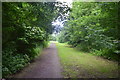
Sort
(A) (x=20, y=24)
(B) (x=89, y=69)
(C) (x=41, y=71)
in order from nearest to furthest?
(C) (x=41, y=71), (B) (x=89, y=69), (A) (x=20, y=24)

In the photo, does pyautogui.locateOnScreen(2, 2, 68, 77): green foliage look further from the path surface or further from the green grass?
the green grass

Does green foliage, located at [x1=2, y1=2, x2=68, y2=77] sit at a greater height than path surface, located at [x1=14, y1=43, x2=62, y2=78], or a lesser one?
greater

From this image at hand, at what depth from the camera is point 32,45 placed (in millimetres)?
7379

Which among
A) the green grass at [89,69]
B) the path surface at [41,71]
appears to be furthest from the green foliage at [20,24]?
the green grass at [89,69]

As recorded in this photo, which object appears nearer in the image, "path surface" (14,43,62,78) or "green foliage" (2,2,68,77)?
"green foliage" (2,2,68,77)

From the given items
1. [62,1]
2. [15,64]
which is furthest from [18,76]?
[62,1]

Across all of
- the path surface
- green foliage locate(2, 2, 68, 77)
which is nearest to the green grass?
the path surface

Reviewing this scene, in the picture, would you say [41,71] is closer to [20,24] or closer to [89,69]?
[89,69]

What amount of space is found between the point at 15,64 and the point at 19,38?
1.64 m

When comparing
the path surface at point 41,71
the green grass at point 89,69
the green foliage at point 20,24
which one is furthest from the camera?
the green grass at point 89,69

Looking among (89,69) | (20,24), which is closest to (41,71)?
(89,69)

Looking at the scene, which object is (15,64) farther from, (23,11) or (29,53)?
(23,11)

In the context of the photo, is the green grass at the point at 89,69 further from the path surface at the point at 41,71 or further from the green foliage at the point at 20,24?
the green foliage at the point at 20,24

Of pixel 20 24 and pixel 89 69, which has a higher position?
pixel 20 24
